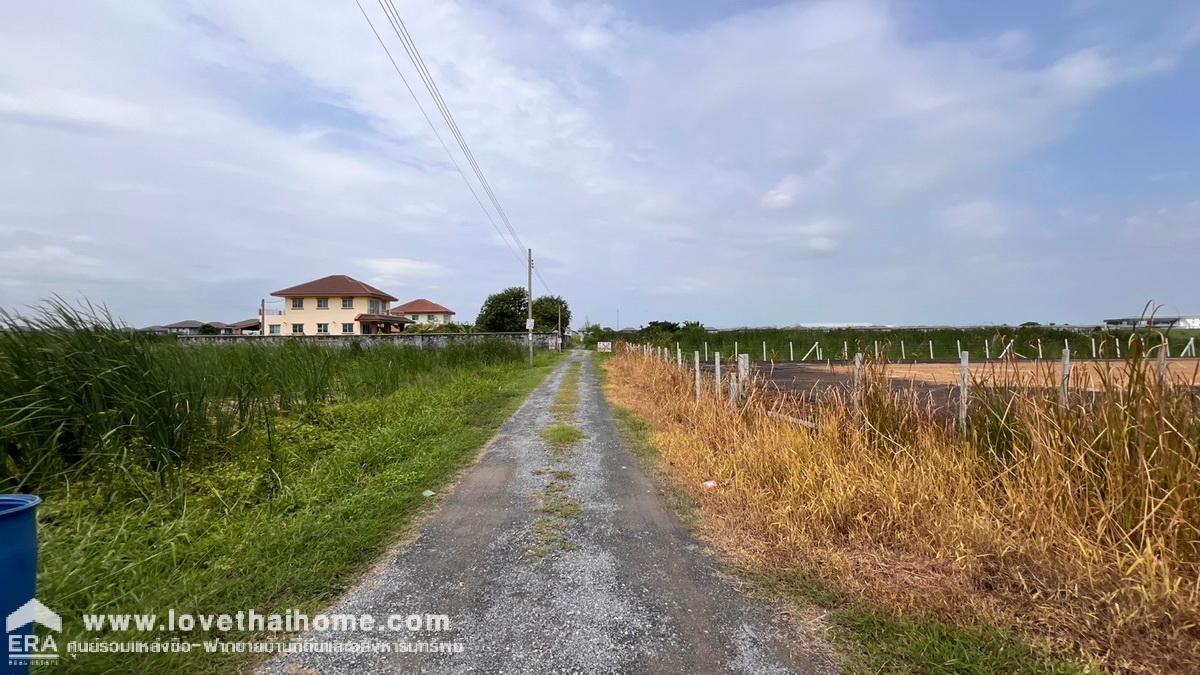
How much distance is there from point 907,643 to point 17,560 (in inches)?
141

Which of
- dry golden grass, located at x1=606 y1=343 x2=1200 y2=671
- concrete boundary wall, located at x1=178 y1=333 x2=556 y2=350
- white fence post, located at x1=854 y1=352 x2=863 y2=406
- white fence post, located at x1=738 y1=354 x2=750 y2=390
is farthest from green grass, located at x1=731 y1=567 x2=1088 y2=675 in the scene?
concrete boundary wall, located at x1=178 y1=333 x2=556 y2=350

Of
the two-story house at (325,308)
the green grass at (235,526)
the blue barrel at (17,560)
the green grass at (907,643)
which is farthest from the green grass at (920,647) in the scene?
the two-story house at (325,308)

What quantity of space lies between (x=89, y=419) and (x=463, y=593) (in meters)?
3.98

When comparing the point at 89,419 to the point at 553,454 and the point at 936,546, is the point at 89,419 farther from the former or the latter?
the point at 936,546

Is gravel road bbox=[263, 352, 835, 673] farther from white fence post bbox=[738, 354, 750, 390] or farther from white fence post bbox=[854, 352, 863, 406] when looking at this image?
white fence post bbox=[738, 354, 750, 390]

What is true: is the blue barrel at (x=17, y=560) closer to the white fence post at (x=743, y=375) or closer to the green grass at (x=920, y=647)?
the green grass at (x=920, y=647)

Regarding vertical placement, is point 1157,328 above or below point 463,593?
above

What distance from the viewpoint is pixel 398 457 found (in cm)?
628

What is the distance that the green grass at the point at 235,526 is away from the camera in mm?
2805

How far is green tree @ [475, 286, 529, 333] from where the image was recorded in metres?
57.7

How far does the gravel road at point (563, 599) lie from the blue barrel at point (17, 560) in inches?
36.5

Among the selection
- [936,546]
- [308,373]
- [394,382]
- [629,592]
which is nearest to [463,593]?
[629,592]

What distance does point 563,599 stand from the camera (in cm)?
302

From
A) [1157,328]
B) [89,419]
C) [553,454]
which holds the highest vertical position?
[1157,328]
